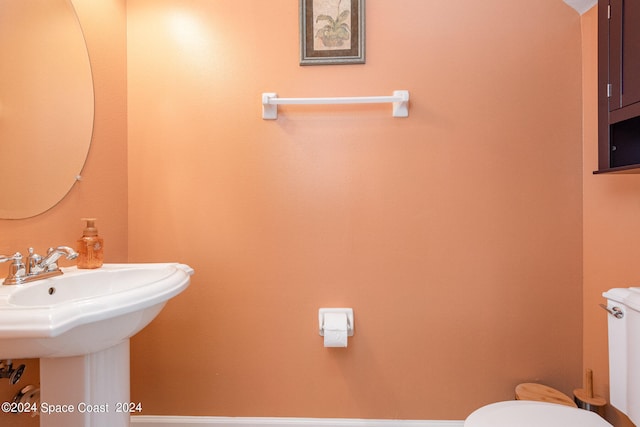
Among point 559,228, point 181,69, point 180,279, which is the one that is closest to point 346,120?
point 181,69

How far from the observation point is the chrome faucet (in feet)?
2.77

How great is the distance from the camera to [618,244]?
1150 millimetres

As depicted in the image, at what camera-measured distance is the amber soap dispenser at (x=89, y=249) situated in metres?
1.06

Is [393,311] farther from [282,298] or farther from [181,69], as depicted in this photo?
[181,69]

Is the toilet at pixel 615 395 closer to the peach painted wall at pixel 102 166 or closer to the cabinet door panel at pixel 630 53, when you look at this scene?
the cabinet door panel at pixel 630 53

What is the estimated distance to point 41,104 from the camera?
1.02 metres

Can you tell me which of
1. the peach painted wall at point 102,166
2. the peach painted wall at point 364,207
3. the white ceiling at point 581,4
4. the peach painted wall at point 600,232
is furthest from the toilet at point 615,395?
the peach painted wall at point 102,166

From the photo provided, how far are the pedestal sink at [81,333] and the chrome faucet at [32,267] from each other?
0.03 m

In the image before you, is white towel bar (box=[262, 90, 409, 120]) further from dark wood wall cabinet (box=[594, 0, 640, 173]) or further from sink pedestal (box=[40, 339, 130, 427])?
sink pedestal (box=[40, 339, 130, 427])

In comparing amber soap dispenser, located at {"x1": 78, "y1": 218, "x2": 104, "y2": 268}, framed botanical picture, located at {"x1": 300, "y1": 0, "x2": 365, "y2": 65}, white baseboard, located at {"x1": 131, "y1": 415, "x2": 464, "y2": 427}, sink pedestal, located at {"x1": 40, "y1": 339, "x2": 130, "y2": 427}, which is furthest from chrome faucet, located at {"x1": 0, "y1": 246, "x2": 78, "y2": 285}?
framed botanical picture, located at {"x1": 300, "y1": 0, "x2": 365, "y2": 65}

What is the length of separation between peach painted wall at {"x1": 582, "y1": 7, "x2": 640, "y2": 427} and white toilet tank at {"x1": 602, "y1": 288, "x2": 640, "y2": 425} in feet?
0.85

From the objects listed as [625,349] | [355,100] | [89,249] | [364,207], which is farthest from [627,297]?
[89,249]

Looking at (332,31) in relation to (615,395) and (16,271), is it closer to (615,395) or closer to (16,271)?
(16,271)

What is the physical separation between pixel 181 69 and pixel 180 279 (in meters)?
0.96
